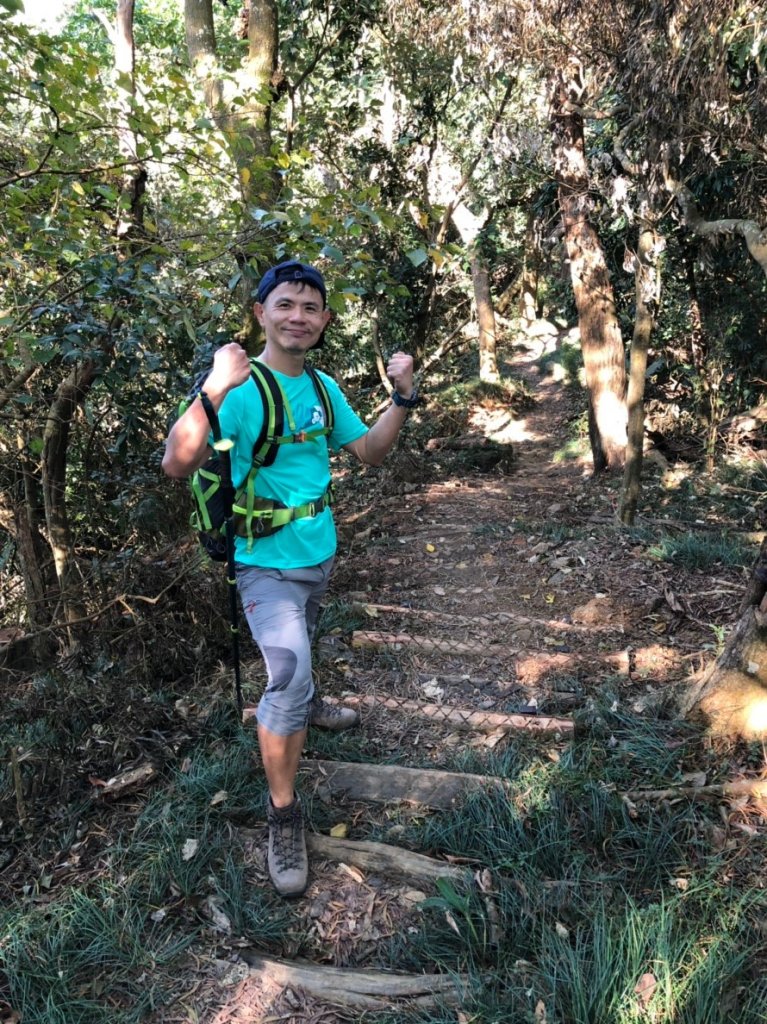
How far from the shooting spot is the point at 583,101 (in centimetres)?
873

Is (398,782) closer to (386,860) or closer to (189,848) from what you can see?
(386,860)

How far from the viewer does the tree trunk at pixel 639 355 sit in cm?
663

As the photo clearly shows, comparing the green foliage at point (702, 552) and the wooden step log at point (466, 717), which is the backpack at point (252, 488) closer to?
the wooden step log at point (466, 717)

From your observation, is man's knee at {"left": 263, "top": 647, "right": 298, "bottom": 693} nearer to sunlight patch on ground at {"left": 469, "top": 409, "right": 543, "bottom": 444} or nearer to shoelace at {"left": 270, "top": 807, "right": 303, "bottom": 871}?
shoelace at {"left": 270, "top": 807, "right": 303, "bottom": 871}

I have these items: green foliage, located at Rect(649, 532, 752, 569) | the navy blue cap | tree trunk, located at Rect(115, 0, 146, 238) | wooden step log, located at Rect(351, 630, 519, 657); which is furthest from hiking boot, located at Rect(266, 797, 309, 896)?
green foliage, located at Rect(649, 532, 752, 569)

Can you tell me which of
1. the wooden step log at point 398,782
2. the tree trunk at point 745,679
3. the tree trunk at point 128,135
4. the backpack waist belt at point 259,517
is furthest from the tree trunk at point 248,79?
the tree trunk at point 745,679

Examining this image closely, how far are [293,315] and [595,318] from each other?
8038 millimetres

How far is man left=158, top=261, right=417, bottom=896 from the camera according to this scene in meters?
2.49

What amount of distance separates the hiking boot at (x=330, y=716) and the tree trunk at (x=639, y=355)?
4.48 m

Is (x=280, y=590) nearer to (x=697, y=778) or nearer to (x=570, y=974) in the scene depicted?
(x=570, y=974)

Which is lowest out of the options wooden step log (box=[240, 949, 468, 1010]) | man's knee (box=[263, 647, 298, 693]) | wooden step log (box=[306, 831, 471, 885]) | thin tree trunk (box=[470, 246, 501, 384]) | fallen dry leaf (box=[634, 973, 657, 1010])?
wooden step log (box=[240, 949, 468, 1010])

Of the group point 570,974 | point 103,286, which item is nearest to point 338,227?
point 103,286

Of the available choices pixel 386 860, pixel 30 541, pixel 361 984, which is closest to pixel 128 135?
pixel 30 541

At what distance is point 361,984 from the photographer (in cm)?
218
